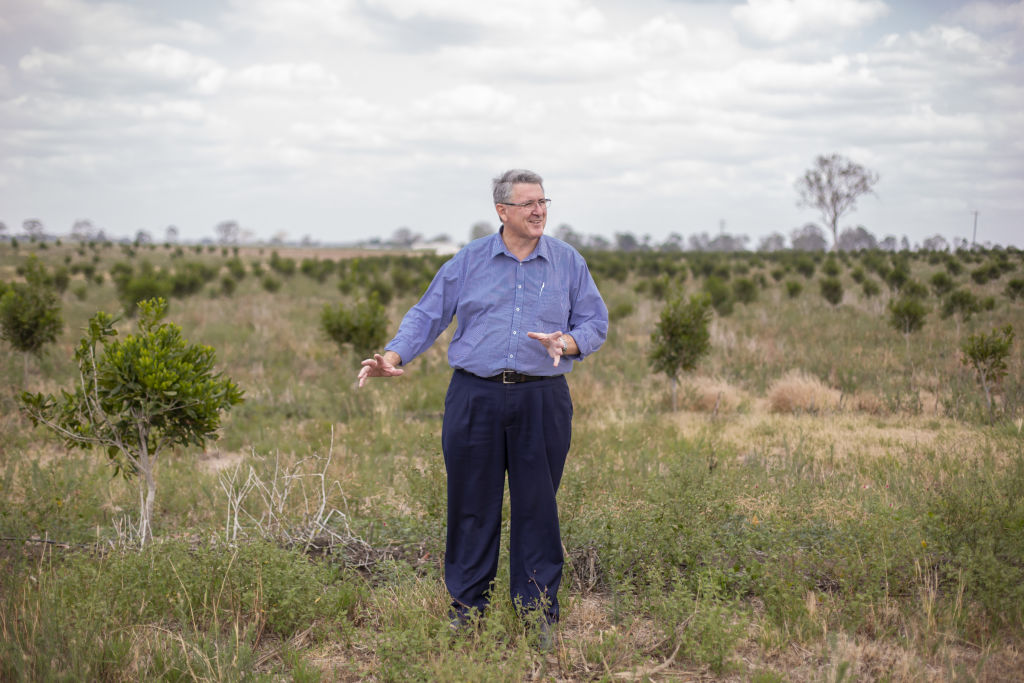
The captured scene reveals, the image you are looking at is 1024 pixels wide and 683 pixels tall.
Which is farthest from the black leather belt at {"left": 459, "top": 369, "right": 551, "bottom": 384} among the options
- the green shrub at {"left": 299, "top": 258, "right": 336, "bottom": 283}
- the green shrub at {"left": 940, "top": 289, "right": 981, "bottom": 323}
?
the green shrub at {"left": 299, "top": 258, "right": 336, "bottom": 283}

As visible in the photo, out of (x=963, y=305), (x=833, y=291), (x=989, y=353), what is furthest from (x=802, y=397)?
(x=833, y=291)

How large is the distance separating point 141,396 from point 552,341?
2.95 metres

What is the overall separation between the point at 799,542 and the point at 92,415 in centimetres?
457

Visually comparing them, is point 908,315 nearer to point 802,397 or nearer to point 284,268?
point 802,397

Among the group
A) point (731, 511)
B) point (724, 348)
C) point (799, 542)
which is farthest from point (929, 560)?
point (724, 348)

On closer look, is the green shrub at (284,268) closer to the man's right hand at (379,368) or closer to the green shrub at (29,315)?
the green shrub at (29,315)

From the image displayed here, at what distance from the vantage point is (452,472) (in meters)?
3.57

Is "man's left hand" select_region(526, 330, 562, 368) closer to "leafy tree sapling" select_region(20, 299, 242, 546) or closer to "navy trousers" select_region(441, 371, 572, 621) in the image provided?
"navy trousers" select_region(441, 371, 572, 621)

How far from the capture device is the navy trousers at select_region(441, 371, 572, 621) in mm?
3463

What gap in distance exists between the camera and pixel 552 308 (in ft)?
11.7

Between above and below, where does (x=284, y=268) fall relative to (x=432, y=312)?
above

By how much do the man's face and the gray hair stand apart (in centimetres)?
2

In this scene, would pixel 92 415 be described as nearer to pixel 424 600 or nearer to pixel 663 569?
pixel 424 600

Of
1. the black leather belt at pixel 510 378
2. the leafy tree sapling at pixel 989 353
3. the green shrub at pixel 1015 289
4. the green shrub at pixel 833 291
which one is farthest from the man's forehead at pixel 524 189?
the green shrub at pixel 833 291
